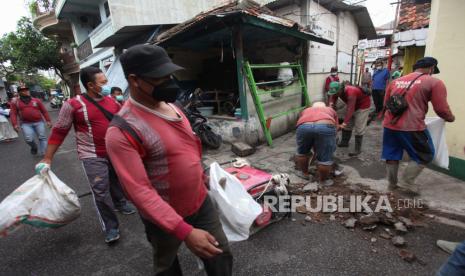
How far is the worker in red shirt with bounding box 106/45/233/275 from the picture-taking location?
3.71 ft

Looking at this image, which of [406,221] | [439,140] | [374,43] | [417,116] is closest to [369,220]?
[406,221]

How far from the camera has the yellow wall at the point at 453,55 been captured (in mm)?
3535

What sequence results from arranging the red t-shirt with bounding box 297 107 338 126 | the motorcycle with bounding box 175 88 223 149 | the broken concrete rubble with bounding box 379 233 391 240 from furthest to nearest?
the motorcycle with bounding box 175 88 223 149, the red t-shirt with bounding box 297 107 338 126, the broken concrete rubble with bounding box 379 233 391 240

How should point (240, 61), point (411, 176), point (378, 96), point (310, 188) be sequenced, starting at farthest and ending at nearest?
1. point (378, 96)
2. point (240, 61)
3. point (310, 188)
4. point (411, 176)

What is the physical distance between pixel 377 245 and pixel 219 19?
4.51m

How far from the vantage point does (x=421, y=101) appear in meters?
3.04

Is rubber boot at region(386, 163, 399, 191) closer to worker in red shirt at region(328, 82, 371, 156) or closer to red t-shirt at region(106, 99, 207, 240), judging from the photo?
worker in red shirt at region(328, 82, 371, 156)

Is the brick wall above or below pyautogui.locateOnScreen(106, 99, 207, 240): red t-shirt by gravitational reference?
above

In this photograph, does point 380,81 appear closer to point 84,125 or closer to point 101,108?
point 101,108

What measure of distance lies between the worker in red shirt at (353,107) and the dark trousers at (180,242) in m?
3.71

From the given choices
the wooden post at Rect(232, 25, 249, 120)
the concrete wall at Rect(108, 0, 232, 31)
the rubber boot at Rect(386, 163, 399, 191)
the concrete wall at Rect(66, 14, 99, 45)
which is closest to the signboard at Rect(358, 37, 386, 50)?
the wooden post at Rect(232, 25, 249, 120)

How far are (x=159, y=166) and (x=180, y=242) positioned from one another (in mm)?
515

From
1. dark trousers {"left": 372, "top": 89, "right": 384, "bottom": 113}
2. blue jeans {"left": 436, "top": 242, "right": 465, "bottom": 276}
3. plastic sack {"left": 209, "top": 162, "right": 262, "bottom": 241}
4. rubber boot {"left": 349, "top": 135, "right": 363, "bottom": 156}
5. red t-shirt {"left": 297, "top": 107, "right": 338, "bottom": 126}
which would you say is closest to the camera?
blue jeans {"left": 436, "top": 242, "right": 465, "bottom": 276}

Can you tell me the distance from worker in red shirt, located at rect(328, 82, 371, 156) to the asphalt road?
240 cm
